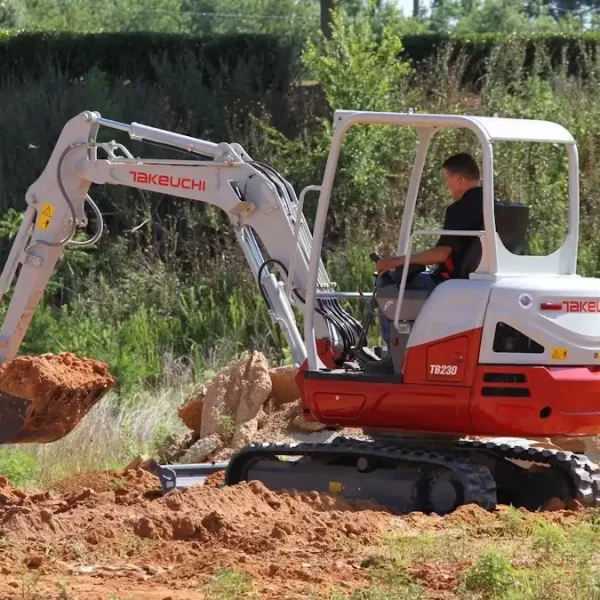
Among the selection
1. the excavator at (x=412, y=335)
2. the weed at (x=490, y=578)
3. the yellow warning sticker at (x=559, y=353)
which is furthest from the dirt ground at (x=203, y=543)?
the yellow warning sticker at (x=559, y=353)

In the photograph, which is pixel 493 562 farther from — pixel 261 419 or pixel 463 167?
pixel 261 419

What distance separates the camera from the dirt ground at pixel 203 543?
271 inches

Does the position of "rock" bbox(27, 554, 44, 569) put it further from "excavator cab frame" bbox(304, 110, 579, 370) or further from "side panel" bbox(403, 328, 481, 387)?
"side panel" bbox(403, 328, 481, 387)

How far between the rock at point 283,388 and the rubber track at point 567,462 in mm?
2959

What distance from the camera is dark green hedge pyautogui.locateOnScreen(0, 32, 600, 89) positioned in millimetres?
23641

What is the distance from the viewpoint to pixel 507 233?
30.2 ft

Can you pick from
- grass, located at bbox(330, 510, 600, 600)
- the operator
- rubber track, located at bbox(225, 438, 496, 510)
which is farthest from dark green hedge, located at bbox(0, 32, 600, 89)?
grass, located at bbox(330, 510, 600, 600)

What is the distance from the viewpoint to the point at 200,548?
26.1 ft

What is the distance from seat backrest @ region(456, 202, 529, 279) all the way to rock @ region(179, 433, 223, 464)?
3.65 m

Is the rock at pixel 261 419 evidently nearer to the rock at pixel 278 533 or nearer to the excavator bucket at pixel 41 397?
the excavator bucket at pixel 41 397

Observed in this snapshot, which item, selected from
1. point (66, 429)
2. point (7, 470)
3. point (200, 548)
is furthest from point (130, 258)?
point (200, 548)

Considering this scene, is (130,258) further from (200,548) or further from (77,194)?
(200,548)

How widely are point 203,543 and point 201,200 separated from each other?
3176mm

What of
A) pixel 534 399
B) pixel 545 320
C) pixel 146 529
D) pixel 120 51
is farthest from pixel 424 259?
pixel 120 51
